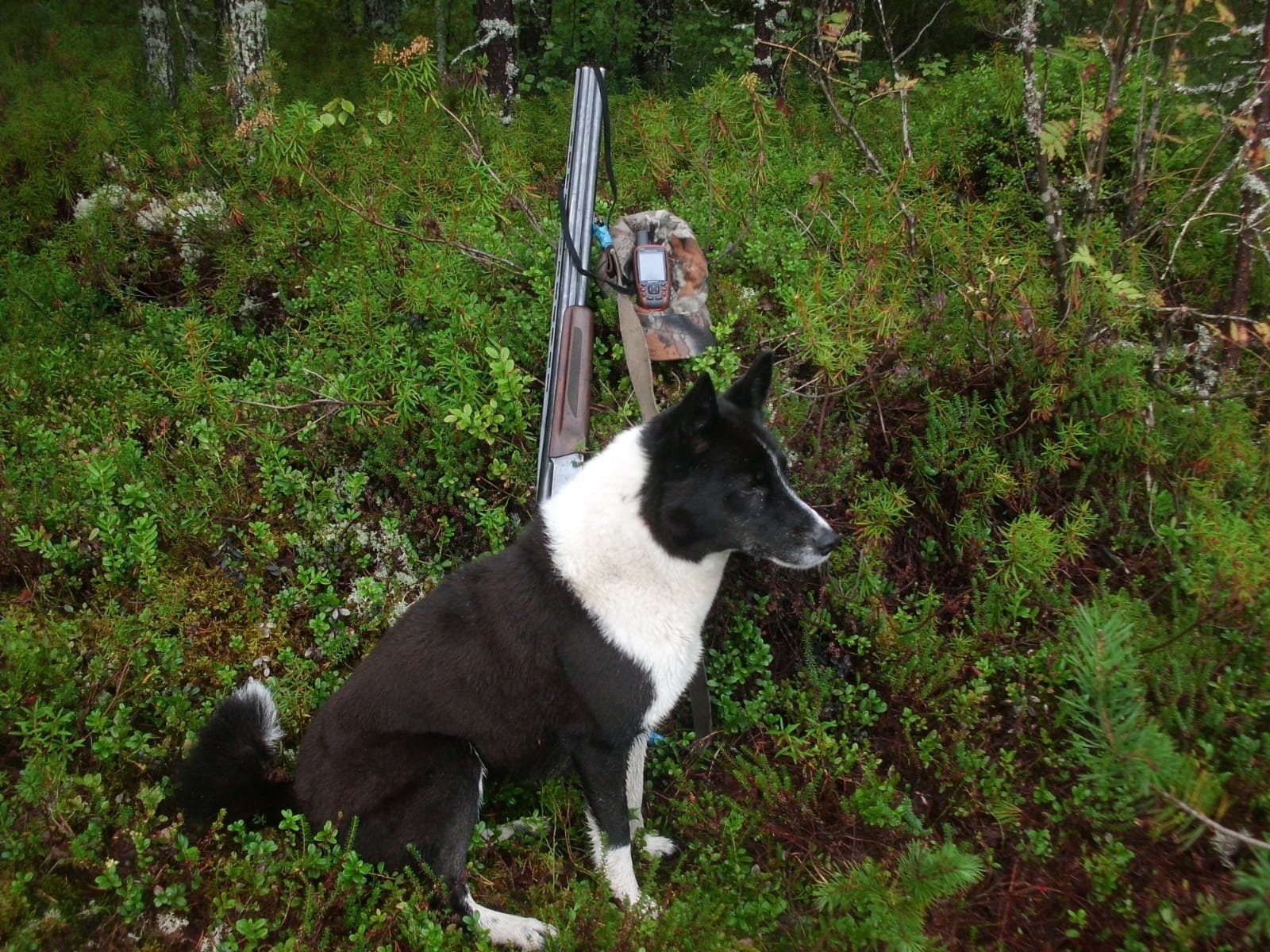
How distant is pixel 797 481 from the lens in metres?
4.08

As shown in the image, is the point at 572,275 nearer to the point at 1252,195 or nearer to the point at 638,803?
the point at 638,803

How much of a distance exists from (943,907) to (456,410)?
307 cm

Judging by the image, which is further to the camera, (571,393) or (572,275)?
(572,275)

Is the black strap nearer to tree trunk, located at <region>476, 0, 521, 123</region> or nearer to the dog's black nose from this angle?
the dog's black nose

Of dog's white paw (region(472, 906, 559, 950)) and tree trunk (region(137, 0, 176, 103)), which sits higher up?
tree trunk (region(137, 0, 176, 103))

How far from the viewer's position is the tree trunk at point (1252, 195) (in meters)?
4.02

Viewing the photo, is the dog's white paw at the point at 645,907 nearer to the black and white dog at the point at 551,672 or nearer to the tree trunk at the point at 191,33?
the black and white dog at the point at 551,672

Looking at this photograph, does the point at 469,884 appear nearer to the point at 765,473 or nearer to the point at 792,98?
the point at 765,473

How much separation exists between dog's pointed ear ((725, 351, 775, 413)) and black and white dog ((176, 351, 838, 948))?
1 cm

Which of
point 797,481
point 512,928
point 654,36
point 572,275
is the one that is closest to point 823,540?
point 797,481

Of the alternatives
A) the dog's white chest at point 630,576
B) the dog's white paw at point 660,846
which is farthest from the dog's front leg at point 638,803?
the dog's white chest at point 630,576

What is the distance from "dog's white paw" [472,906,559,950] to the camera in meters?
3.01

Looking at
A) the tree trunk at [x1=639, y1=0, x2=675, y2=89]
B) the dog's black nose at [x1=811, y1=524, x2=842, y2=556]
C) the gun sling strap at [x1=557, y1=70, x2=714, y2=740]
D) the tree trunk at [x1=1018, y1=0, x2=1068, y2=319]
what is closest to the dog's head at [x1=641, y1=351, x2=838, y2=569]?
the dog's black nose at [x1=811, y1=524, x2=842, y2=556]

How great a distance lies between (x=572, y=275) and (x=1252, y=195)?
12.3 ft
